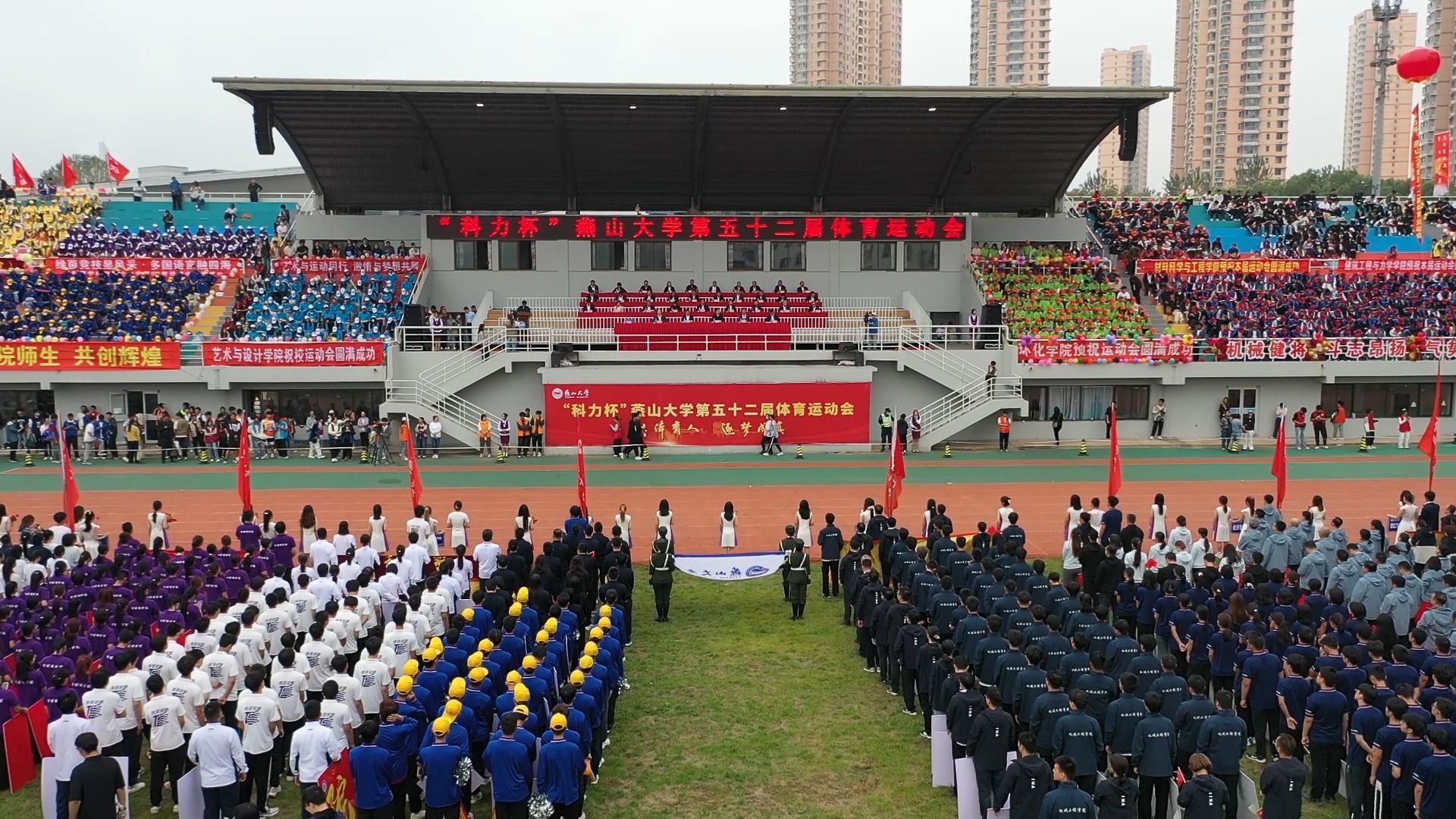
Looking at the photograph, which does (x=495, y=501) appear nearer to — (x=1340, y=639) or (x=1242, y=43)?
(x=1340, y=639)

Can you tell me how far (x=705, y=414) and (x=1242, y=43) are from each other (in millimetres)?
112125

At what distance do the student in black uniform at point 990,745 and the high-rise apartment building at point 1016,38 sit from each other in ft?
454

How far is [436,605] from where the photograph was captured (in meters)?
13.4

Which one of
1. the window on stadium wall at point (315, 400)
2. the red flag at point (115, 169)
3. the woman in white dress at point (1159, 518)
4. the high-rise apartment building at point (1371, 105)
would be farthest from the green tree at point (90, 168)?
the high-rise apartment building at point (1371, 105)

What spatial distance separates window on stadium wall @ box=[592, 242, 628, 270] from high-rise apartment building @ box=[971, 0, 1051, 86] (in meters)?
110

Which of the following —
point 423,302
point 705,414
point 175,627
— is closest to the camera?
point 175,627

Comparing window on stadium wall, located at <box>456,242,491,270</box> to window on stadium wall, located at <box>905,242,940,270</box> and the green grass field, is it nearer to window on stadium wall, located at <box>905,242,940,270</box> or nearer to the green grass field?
window on stadium wall, located at <box>905,242,940,270</box>

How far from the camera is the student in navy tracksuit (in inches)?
309

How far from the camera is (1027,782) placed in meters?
8.68

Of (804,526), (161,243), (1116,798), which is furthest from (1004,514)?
(161,243)

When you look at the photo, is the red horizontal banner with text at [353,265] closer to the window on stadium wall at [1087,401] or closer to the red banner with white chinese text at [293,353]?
the red banner with white chinese text at [293,353]

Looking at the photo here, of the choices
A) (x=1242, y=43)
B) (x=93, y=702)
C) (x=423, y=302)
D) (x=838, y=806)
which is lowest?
(x=838, y=806)

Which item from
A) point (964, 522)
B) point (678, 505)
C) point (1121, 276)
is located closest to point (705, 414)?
point (678, 505)

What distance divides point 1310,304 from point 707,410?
22.2 metres
